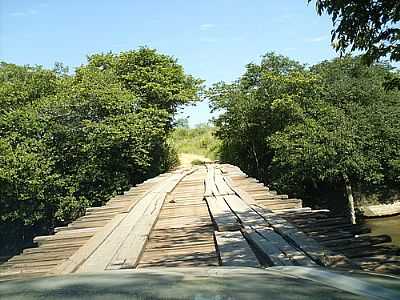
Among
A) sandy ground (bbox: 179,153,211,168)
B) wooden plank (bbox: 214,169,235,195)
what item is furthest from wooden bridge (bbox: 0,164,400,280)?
sandy ground (bbox: 179,153,211,168)

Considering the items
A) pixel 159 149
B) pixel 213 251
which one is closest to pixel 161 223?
pixel 213 251

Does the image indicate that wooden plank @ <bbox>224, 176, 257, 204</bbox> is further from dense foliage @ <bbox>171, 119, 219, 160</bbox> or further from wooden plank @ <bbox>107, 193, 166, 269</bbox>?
dense foliage @ <bbox>171, 119, 219, 160</bbox>

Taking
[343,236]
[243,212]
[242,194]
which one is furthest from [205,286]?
[242,194]

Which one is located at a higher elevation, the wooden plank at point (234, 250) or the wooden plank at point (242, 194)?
the wooden plank at point (242, 194)

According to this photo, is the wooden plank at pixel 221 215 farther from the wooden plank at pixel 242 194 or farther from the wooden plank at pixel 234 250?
the wooden plank at pixel 242 194

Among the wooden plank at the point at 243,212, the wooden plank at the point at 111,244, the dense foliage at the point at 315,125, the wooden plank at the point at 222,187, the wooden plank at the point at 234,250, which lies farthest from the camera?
the dense foliage at the point at 315,125

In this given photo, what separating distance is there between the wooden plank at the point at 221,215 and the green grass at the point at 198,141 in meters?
24.8

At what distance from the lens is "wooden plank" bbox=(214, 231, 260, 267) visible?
3905mm

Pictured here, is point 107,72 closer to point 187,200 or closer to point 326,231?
point 187,200

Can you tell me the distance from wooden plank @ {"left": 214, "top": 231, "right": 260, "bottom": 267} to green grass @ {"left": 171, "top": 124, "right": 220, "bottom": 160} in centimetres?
2797

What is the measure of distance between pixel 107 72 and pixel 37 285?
23190 millimetres

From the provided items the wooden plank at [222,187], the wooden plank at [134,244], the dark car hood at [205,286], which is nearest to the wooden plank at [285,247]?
the wooden plank at [134,244]

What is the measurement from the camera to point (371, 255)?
12.7ft

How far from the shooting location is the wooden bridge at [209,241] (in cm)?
396
